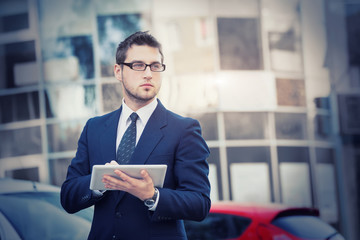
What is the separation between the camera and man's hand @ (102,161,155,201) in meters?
2.10

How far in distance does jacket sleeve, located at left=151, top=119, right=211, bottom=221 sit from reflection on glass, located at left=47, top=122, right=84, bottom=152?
4.69 metres

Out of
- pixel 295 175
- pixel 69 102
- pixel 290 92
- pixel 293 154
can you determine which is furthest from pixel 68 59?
pixel 295 175

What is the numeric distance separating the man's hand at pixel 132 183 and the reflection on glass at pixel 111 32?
16.6 ft

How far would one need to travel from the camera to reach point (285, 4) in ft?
24.4

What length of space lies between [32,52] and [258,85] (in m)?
3.46

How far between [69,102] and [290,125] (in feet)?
11.3

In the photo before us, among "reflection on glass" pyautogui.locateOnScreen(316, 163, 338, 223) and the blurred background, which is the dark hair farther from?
"reflection on glass" pyautogui.locateOnScreen(316, 163, 338, 223)

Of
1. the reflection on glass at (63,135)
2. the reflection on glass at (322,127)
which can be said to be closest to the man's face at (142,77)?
the reflection on glass at (63,135)

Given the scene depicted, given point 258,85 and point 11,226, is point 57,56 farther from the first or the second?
point 11,226

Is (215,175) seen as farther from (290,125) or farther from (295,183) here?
(290,125)

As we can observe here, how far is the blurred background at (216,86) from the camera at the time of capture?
6.95 metres

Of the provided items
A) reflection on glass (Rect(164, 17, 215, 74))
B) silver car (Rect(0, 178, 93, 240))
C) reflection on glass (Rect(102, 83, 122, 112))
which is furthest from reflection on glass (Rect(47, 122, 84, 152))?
silver car (Rect(0, 178, 93, 240))

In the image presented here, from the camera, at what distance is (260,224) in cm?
438

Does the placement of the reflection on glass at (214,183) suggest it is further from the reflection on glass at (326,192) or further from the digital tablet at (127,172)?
the digital tablet at (127,172)
